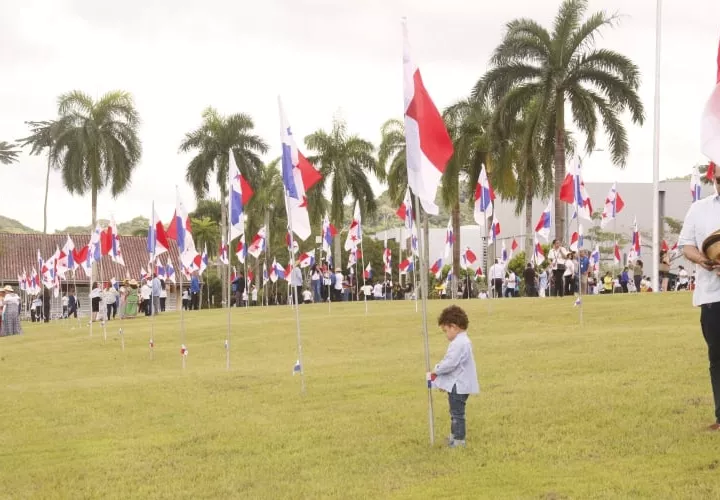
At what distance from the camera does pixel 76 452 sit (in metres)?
11.4

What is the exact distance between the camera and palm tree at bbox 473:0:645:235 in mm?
43750

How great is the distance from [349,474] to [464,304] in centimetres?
2443

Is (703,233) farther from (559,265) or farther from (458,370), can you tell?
(559,265)

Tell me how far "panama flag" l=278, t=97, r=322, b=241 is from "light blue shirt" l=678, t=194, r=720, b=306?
8.17 metres

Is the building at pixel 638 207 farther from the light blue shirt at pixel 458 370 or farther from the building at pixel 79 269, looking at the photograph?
the light blue shirt at pixel 458 370

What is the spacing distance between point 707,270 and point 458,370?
2.48m

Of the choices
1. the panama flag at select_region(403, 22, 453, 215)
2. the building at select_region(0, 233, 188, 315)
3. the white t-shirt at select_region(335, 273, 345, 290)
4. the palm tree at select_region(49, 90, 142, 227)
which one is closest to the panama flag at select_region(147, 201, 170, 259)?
the panama flag at select_region(403, 22, 453, 215)

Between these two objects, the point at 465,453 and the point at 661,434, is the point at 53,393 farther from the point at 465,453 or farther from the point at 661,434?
the point at 661,434

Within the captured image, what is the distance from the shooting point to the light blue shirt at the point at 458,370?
32.5 feet

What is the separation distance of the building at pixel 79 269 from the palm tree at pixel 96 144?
11.5 m

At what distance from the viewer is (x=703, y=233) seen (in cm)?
902

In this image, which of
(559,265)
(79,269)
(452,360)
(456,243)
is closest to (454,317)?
(452,360)

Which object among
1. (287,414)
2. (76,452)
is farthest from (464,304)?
(76,452)

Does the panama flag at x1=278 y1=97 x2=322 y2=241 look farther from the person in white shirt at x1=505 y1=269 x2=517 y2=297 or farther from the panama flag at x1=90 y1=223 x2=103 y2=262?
the person in white shirt at x1=505 y1=269 x2=517 y2=297
